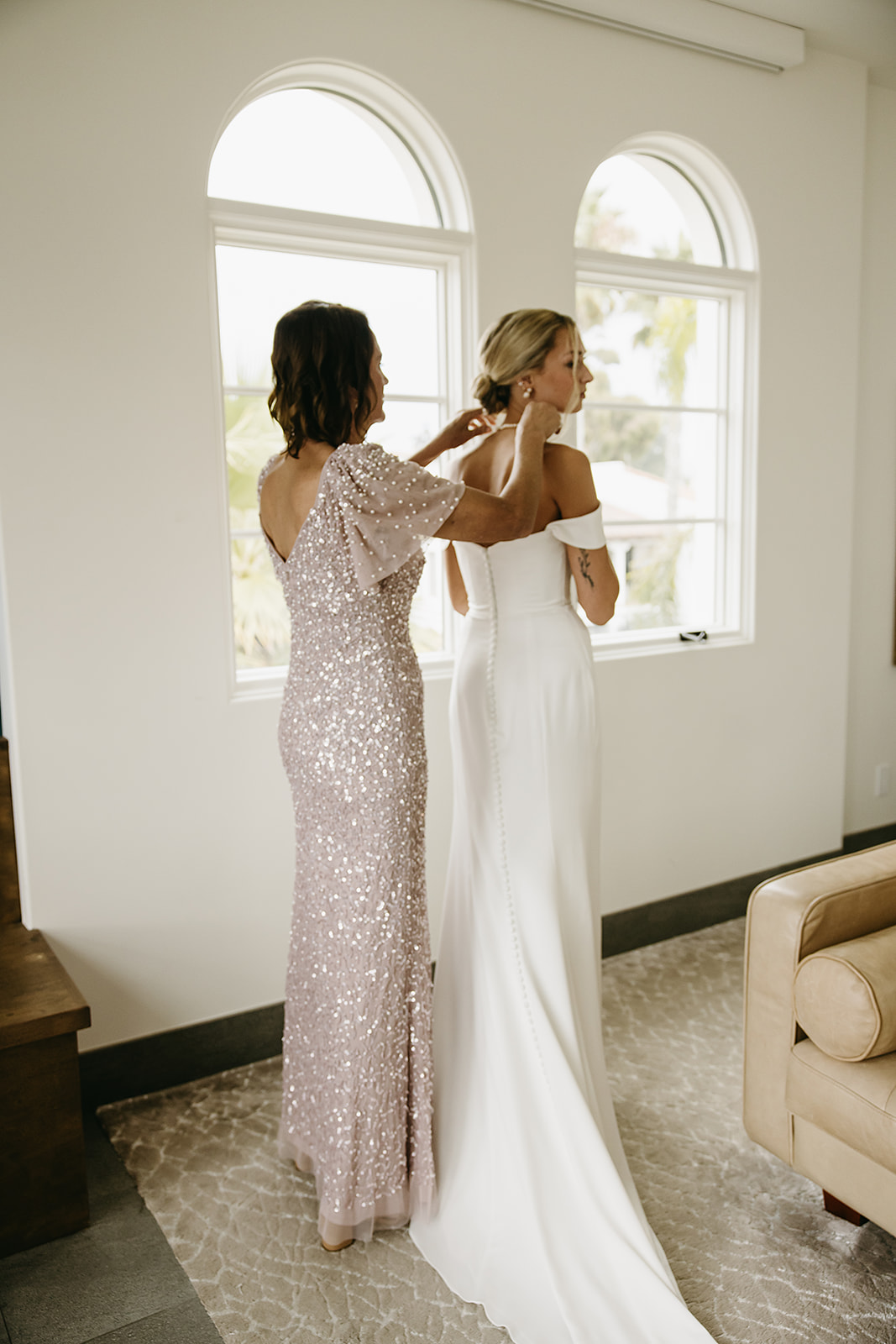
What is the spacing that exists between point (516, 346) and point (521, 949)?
123 centimetres

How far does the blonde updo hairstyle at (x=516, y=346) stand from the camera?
200cm

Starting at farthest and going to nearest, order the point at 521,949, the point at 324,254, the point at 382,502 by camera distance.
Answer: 1. the point at 324,254
2. the point at 521,949
3. the point at 382,502

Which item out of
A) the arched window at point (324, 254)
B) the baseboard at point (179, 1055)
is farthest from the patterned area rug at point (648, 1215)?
the arched window at point (324, 254)

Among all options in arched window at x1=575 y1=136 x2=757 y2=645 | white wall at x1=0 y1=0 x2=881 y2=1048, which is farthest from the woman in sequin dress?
arched window at x1=575 y1=136 x2=757 y2=645

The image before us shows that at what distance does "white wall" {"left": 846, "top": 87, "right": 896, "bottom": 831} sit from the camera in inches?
158

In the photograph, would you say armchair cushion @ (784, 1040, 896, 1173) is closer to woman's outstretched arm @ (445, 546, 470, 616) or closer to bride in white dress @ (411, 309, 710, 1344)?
bride in white dress @ (411, 309, 710, 1344)

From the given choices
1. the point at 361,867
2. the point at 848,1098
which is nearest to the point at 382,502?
the point at 361,867

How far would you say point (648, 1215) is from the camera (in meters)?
2.14

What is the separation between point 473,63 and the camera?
292cm

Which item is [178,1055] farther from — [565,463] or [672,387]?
[672,387]

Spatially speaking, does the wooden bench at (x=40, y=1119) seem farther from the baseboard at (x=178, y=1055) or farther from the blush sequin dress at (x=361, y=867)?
the blush sequin dress at (x=361, y=867)

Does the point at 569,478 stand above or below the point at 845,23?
below

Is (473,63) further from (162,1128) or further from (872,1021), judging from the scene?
(162,1128)

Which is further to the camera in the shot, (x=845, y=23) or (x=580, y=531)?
(x=845, y=23)
